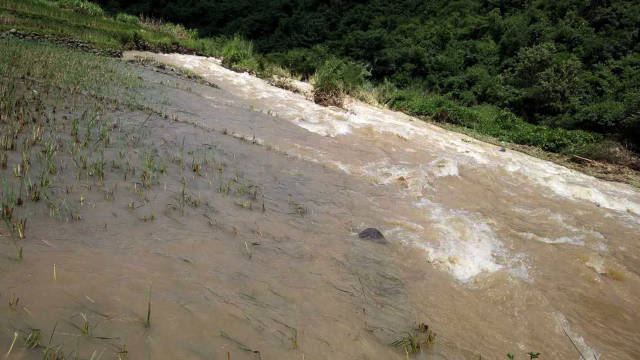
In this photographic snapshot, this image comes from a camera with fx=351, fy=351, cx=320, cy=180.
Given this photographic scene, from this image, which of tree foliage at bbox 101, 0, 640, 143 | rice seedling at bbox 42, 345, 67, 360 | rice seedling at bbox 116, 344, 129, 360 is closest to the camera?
rice seedling at bbox 42, 345, 67, 360

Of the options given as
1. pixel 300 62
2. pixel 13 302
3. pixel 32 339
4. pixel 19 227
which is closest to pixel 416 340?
pixel 32 339

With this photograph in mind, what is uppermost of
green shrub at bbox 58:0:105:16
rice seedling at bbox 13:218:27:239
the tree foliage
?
the tree foliage

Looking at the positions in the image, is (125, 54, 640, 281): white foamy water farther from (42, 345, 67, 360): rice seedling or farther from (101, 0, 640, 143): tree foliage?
(101, 0, 640, 143): tree foliage

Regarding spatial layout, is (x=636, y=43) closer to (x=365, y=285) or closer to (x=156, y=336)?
(x=365, y=285)

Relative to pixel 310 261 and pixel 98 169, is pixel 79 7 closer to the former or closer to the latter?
pixel 98 169

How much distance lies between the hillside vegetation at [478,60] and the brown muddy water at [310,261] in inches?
278

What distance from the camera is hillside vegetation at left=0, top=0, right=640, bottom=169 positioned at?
569 inches

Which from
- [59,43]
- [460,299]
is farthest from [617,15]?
[59,43]

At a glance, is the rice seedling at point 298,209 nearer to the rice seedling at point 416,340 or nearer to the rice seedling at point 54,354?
the rice seedling at point 416,340

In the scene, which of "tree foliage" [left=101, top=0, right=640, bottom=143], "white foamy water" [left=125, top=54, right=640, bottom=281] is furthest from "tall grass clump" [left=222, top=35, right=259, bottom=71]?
"white foamy water" [left=125, top=54, right=640, bottom=281]

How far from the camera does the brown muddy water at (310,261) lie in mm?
2148

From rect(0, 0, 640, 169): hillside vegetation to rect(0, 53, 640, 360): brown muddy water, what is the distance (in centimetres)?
706

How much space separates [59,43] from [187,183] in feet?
46.0

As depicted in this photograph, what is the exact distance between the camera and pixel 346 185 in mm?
5992
